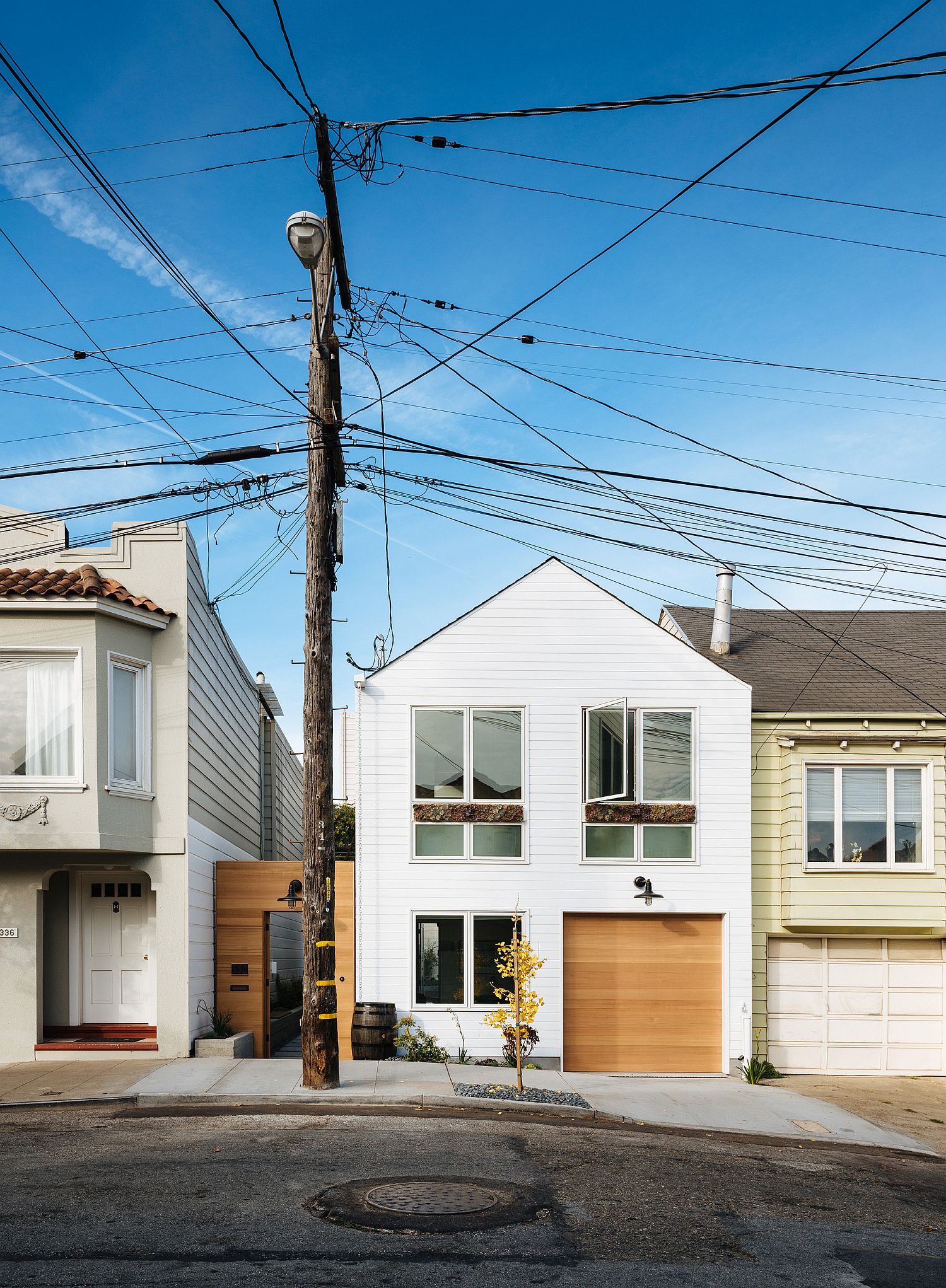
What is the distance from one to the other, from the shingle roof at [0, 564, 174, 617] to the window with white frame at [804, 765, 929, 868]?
33.5 feet

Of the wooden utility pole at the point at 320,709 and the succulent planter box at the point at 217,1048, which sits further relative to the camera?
the succulent planter box at the point at 217,1048

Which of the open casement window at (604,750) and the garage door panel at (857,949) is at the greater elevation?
the open casement window at (604,750)

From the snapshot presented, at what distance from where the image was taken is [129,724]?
601 inches

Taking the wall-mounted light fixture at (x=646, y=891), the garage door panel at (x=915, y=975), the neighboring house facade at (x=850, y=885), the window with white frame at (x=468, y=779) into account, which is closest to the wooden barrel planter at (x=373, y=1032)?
the window with white frame at (x=468, y=779)

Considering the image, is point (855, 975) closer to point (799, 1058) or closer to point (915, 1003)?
point (915, 1003)

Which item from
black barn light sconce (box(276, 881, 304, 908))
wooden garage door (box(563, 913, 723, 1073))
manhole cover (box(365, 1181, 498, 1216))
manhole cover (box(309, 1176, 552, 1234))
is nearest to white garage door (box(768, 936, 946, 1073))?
wooden garage door (box(563, 913, 723, 1073))

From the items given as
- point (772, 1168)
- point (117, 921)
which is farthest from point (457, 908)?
point (772, 1168)

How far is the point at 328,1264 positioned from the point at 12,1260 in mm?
1757

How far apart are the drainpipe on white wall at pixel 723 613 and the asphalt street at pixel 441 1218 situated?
9.67 meters

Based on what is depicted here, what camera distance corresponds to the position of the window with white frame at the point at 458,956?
16.4 m

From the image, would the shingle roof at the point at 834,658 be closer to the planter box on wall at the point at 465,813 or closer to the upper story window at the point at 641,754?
the upper story window at the point at 641,754

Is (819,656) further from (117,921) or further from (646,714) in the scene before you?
(117,921)

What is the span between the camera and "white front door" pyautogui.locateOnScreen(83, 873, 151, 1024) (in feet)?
52.2

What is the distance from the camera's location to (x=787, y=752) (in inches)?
688
